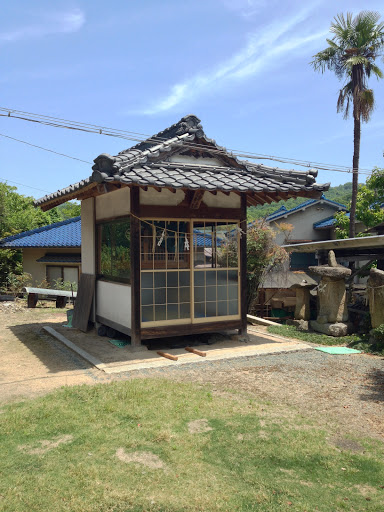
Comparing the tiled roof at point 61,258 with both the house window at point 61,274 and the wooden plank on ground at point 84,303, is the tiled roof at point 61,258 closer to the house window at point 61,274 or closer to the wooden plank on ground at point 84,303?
the house window at point 61,274

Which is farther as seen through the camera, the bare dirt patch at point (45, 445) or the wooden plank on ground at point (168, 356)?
the wooden plank on ground at point (168, 356)

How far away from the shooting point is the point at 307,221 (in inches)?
956

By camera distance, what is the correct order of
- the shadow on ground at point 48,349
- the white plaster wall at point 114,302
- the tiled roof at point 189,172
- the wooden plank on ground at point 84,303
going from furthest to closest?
the wooden plank on ground at point 84,303, the white plaster wall at point 114,302, the shadow on ground at point 48,349, the tiled roof at point 189,172

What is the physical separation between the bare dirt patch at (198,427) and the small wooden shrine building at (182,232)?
12.1 ft

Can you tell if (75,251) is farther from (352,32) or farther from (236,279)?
(352,32)

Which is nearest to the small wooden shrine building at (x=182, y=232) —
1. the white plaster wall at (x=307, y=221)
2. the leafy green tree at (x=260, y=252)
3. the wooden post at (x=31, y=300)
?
the leafy green tree at (x=260, y=252)

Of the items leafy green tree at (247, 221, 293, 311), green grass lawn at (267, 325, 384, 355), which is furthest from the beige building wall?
leafy green tree at (247, 221, 293, 311)

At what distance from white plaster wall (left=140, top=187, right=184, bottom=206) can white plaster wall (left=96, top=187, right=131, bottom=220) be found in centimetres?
32

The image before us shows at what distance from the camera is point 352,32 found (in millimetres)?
17453

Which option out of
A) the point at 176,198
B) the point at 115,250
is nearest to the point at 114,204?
the point at 115,250

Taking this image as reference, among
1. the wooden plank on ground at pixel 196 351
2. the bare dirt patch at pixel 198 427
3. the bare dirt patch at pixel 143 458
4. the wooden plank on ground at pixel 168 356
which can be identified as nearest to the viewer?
the bare dirt patch at pixel 143 458

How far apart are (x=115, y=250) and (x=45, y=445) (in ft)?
18.4

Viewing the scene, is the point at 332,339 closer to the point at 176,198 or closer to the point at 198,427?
the point at 176,198

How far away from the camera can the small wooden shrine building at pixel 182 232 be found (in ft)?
27.9
